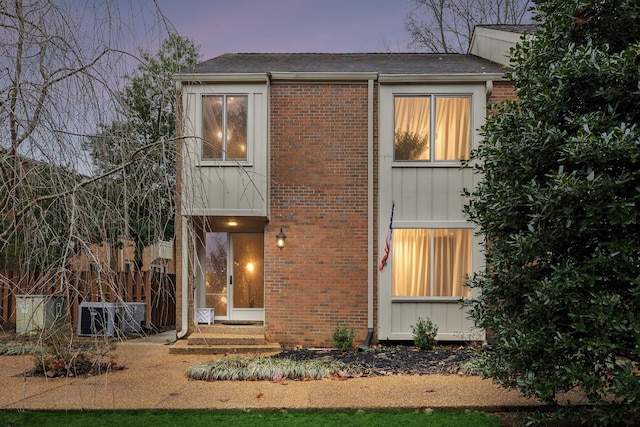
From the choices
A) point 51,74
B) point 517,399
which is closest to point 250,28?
point 51,74

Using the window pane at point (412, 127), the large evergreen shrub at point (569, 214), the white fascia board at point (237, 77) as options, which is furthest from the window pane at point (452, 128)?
the large evergreen shrub at point (569, 214)

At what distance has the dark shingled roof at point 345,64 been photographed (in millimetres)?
11414

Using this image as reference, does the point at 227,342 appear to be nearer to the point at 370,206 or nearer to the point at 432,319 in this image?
the point at 370,206

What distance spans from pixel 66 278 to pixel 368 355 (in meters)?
6.89

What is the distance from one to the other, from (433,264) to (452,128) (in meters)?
2.94

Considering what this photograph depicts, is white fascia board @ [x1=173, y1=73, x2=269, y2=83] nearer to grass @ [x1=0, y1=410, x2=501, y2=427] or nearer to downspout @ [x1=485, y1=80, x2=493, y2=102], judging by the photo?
downspout @ [x1=485, y1=80, x2=493, y2=102]

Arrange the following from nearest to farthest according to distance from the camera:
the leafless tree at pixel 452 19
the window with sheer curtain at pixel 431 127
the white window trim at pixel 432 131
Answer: the white window trim at pixel 432 131
the window with sheer curtain at pixel 431 127
the leafless tree at pixel 452 19

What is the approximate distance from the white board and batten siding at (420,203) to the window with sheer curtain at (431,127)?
15 cm

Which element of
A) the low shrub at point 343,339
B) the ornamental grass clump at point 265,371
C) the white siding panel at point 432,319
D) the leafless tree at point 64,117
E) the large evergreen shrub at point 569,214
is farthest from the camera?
the white siding panel at point 432,319

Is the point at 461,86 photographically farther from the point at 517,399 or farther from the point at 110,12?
the point at 110,12

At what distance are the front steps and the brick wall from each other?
40 cm

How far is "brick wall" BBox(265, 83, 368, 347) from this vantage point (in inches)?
431

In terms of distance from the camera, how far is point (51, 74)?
3.70 m

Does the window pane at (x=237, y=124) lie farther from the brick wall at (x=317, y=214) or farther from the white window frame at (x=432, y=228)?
the white window frame at (x=432, y=228)
